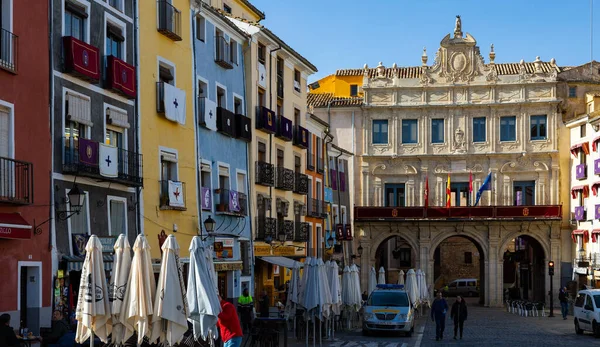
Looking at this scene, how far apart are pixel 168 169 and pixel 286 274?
54.4ft

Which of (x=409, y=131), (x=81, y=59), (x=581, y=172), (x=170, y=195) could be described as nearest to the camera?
(x=81, y=59)

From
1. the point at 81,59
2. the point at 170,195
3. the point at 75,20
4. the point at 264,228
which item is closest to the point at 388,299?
the point at 264,228

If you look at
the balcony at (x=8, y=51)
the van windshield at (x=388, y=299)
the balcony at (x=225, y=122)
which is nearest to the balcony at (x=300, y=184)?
the balcony at (x=225, y=122)

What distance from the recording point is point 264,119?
41.3 meters

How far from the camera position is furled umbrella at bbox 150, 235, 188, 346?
17.9m

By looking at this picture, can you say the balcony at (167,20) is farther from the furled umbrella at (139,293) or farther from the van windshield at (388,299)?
the furled umbrella at (139,293)

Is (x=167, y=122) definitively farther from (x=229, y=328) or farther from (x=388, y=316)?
(x=229, y=328)

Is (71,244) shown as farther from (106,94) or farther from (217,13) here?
(217,13)

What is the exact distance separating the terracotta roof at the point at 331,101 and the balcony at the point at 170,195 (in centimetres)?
3743

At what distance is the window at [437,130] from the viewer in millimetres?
67250

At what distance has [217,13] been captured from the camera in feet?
118

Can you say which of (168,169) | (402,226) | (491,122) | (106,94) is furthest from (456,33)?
(106,94)

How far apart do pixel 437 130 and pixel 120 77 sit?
4277cm

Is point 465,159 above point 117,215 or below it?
above
